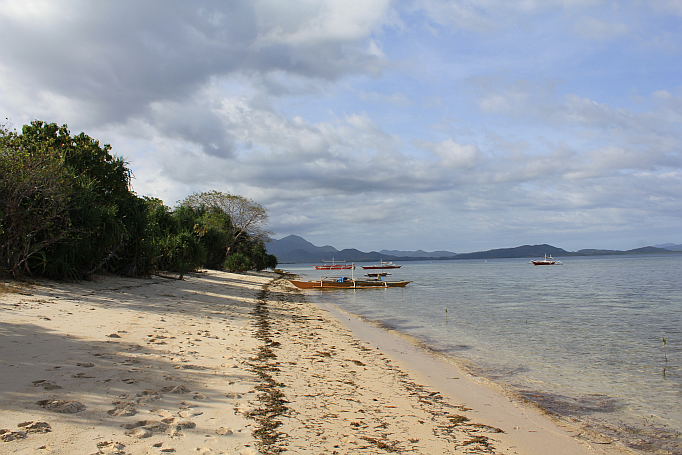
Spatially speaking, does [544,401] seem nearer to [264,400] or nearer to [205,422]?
[264,400]

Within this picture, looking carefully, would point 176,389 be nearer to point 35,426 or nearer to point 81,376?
point 81,376

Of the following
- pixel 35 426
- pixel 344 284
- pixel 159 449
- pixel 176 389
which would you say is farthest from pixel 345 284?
pixel 35 426

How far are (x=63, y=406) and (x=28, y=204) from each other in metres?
11.8

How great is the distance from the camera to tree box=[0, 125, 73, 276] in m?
11.9

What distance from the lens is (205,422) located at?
4238 millimetres

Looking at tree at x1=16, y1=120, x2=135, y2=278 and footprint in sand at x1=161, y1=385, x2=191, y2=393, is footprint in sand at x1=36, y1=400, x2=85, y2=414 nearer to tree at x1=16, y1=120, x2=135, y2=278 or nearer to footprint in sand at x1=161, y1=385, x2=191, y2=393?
footprint in sand at x1=161, y1=385, x2=191, y2=393

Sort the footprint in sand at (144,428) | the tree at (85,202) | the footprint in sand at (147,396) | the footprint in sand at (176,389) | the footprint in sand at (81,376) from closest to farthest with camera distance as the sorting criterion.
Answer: the footprint in sand at (144,428) < the footprint in sand at (147,396) < the footprint in sand at (81,376) < the footprint in sand at (176,389) < the tree at (85,202)

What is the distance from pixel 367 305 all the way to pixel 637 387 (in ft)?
53.0

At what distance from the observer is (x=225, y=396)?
521 cm

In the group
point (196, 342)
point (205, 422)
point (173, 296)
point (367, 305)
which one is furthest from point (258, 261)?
point (205, 422)

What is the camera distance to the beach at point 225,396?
12.5ft

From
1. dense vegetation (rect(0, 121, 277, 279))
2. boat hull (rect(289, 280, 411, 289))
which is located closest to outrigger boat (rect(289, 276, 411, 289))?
boat hull (rect(289, 280, 411, 289))

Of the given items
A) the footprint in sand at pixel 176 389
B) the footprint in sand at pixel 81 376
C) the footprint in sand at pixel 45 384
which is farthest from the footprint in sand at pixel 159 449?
the footprint in sand at pixel 81 376

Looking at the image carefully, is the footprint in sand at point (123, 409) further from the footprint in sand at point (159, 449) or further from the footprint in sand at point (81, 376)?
the footprint in sand at point (81, 376)
